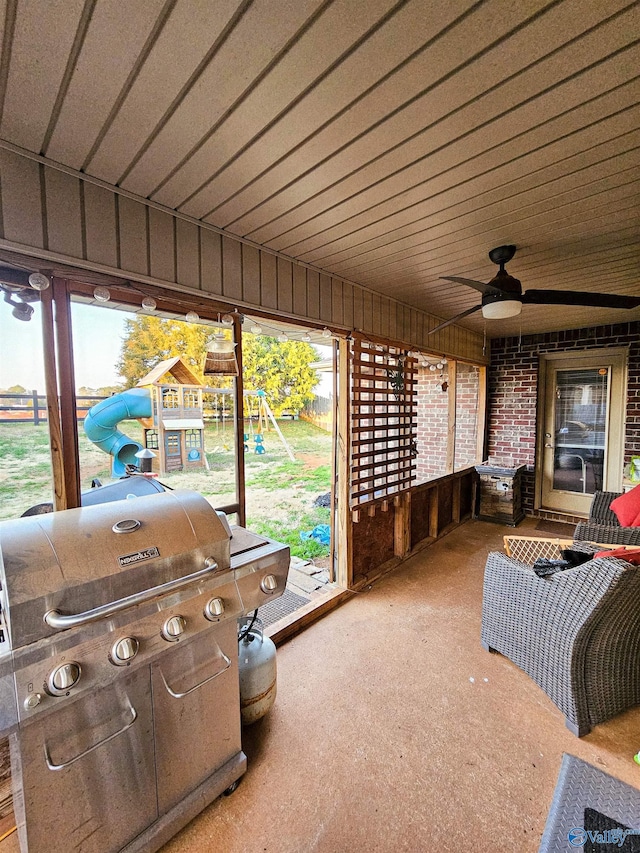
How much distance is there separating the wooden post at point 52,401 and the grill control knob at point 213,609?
817 millimetres

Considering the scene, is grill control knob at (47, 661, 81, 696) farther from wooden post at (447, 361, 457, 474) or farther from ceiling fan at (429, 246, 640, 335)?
wooden post at (447, 361, 457, 474)

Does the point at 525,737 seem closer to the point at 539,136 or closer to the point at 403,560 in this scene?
the point at 403,560

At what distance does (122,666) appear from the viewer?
1.04 metres

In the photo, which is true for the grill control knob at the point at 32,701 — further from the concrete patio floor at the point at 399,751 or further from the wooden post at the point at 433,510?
the wooden post at the point at 433,510

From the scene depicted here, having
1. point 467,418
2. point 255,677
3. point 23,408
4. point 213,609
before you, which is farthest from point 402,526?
point 23,408

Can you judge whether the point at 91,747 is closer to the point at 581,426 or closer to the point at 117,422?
the point at 117,422

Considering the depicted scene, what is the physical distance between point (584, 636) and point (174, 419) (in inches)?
91.1

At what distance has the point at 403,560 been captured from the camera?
11.5ft

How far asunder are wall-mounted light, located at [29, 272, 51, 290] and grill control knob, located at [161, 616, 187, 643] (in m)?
1.39

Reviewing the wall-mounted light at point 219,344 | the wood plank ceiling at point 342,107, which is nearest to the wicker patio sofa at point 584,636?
the wood plank ceiling at point 342,107

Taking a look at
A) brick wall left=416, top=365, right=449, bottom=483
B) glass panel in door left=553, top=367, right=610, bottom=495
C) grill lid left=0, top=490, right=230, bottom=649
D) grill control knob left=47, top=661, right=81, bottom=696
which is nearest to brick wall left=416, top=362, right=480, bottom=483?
brick wall left=416, top=365, right=449, bottom=483

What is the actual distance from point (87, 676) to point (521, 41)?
207cm

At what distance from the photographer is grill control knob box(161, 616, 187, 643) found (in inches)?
44.3

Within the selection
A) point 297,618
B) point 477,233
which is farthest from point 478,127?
point 297,618
